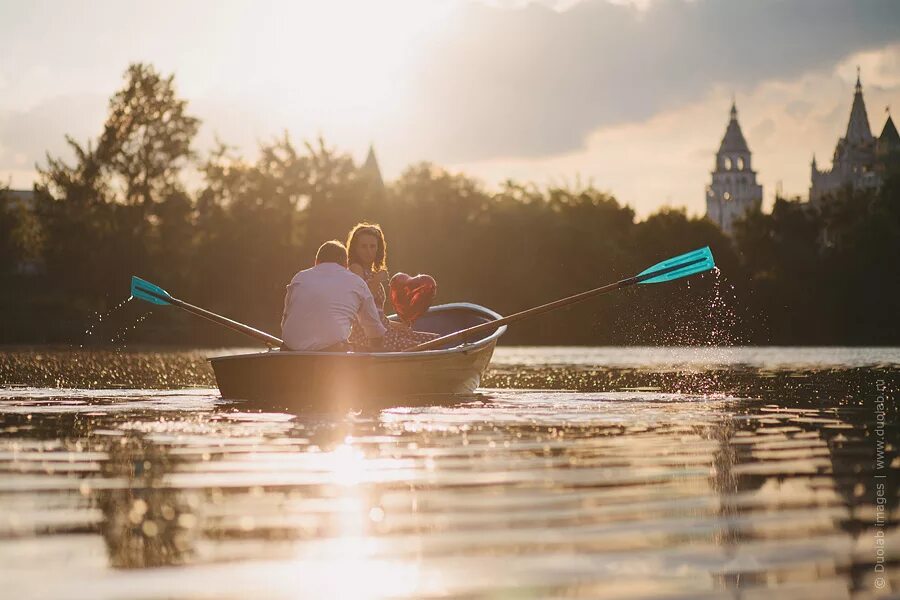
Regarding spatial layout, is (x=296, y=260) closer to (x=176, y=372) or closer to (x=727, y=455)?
(x=176, y=372)

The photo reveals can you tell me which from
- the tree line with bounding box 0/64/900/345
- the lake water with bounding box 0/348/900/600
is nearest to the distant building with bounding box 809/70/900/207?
the tree line with bounding box 0/64/900/345

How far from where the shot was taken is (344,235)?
6594cm

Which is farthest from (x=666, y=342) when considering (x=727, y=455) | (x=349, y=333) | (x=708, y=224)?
(x=727, y=455)

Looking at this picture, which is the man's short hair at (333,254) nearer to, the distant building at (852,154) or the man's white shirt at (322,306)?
the man's white shirt at (322,306)

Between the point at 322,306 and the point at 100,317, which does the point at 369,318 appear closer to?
the point at 322,306

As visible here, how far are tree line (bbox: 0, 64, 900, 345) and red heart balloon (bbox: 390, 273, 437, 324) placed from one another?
34891 mm

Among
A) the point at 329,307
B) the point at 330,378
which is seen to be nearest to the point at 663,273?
the point at 329,307

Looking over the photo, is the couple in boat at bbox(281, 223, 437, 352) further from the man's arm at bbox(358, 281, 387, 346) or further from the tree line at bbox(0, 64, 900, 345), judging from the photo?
the tree line at bbox(0, 64, 900, 345)

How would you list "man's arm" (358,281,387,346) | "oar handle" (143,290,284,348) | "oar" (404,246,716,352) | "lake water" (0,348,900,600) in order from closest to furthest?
1. "lake water" (0,348,900,600)
2. "man's arm" (358,281,387,346)
3. "oar handle" (143,290,284,348)
4. "oar" (404,246,716,352)

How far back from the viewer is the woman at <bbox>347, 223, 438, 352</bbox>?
1460 cm

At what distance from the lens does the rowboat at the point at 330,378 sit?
12969 millimetres

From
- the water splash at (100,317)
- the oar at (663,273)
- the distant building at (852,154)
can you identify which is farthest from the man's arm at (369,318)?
the distant building at (852,154)

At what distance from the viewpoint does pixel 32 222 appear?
66.4m

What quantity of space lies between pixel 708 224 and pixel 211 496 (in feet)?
247
